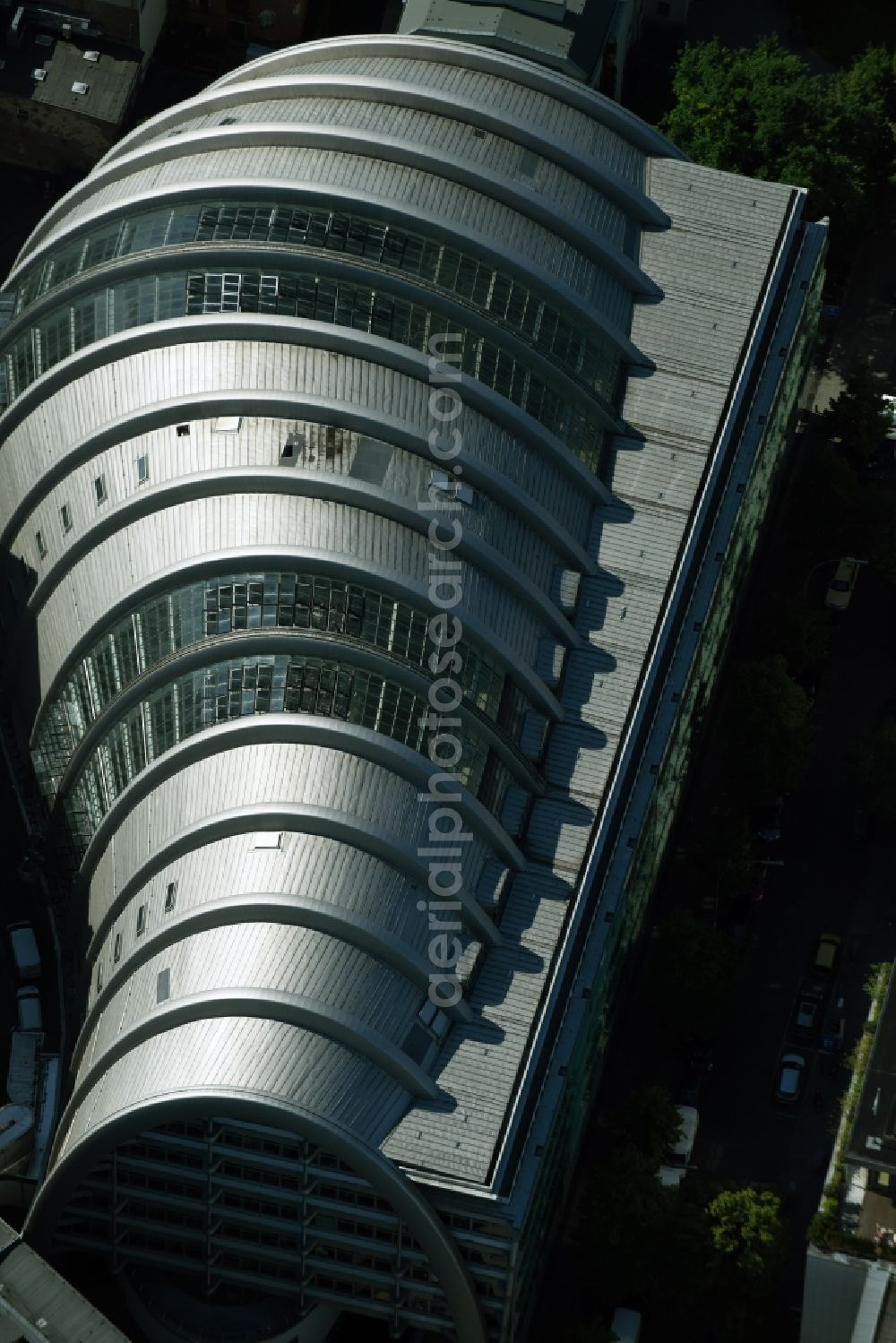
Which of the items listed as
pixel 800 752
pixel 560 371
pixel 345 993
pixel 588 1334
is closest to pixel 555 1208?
pixel 588 1334

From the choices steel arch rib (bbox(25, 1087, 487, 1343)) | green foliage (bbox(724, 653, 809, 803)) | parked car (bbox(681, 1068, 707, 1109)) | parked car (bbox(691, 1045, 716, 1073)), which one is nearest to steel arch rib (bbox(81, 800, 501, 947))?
steel arch rib (bbox(25, 1087, 487, 1343))

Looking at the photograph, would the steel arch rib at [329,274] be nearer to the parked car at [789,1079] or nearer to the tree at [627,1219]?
the parked car at [789,1079]

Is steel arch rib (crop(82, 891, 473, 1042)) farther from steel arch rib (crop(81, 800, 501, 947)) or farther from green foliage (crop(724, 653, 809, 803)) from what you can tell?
green foliage (crop(724, 653, 809, 803))

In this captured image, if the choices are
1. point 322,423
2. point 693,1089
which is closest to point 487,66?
point 322,423

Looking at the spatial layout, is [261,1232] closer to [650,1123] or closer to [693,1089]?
[650,1123]

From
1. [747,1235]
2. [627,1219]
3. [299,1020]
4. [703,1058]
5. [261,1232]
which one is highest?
[703,1058]
